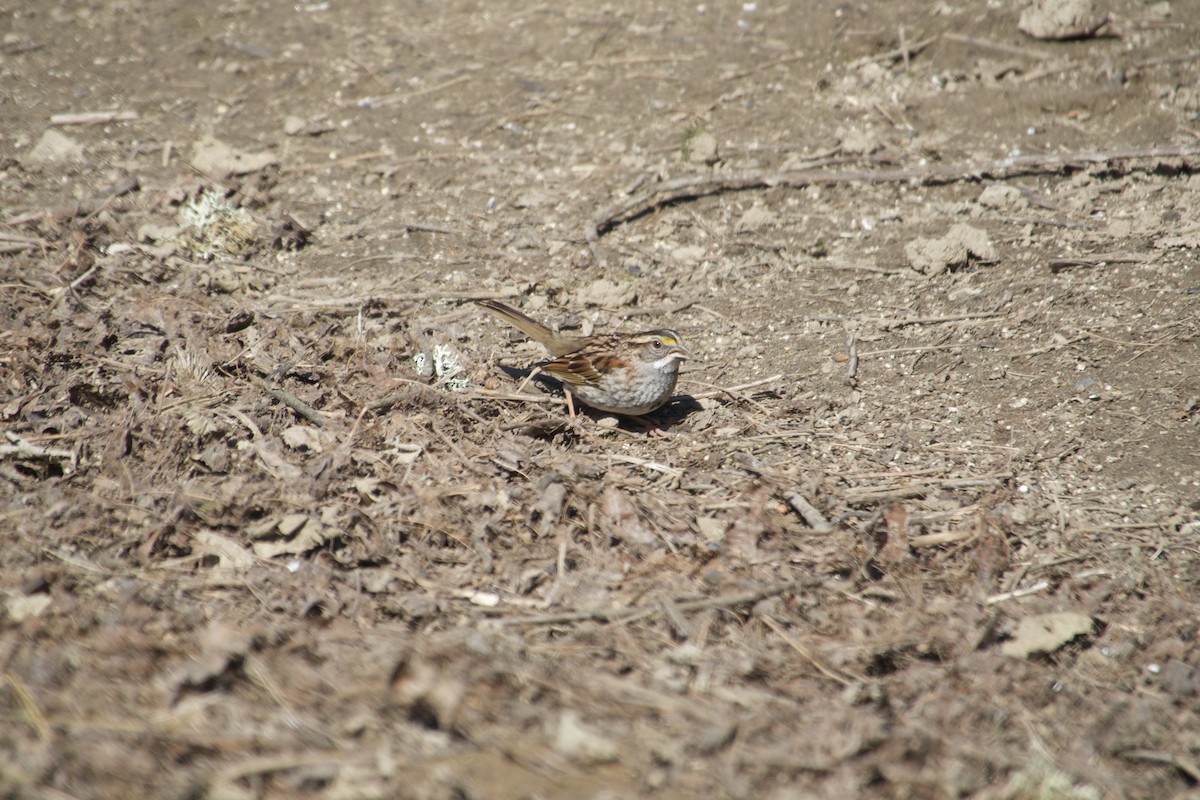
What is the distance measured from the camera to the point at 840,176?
7.14m

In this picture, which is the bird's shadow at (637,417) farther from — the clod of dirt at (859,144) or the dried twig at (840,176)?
the clod of dirt at (859,144)

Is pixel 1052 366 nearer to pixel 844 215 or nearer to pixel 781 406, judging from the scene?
pixel 781 406

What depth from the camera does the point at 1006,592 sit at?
4234 millimetres

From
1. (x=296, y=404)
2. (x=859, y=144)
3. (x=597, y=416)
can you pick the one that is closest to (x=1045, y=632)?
(x=597, y=416)

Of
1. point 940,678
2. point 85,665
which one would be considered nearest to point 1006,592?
point 940,678

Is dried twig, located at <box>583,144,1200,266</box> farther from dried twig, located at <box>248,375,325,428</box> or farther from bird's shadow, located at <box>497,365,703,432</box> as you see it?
dried twig, located at <box>248,375,325,428</box>

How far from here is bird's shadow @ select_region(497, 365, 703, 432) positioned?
18.8 feet

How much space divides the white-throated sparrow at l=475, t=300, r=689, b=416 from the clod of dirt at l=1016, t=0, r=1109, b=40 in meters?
4.83

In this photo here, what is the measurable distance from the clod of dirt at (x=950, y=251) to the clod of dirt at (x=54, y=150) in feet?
21.1

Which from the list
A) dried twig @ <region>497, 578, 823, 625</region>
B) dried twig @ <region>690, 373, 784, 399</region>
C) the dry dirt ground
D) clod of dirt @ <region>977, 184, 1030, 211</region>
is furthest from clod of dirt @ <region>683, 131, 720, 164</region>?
dried twig @ <region>497, 578, 823, 625</region>

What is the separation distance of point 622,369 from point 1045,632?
8.09ft

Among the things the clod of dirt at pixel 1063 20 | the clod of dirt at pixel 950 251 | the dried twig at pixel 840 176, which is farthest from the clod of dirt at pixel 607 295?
the clod of dirt at pixel 1063 20

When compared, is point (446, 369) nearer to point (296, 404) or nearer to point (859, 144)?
point (296, 404)

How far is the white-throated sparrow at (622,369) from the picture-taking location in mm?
5355
